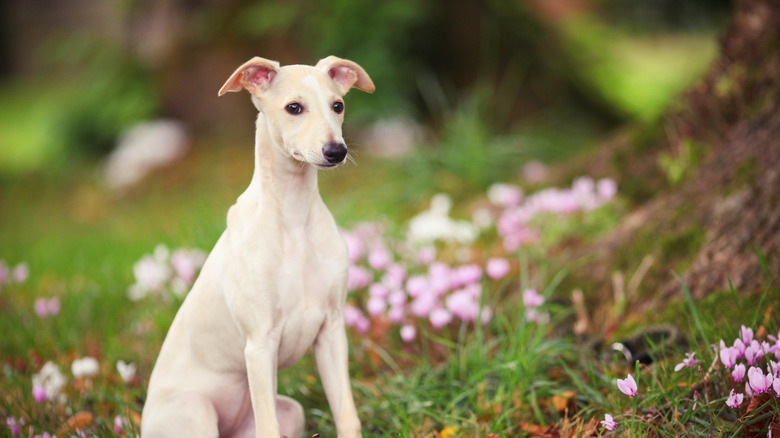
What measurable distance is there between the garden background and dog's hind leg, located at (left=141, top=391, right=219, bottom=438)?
49 cm

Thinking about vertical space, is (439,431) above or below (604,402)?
below

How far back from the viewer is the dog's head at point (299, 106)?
1.96m

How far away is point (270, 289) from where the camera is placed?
82.5 inches

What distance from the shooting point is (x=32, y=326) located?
381 centimetres

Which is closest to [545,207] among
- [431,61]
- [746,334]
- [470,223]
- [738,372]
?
[470,223]

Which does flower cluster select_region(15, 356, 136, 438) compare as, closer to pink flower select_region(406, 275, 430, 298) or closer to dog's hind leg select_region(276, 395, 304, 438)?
dog's hind leg select_region(276, 395, 304, 438)

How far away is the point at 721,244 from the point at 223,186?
575 cm

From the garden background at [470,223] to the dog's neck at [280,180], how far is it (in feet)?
3.12

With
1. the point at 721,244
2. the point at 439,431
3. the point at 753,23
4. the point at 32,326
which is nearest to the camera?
the point at 439,431

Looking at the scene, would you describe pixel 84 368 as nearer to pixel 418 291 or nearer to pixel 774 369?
pixel 418 291

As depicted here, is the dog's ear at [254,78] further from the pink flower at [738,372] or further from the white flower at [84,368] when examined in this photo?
the pink flower at [738,372]

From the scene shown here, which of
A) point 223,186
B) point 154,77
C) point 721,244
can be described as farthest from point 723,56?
point 154,77

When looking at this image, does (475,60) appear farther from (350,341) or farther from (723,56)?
(350,341)

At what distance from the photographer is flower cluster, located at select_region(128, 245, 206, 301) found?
3.67m
